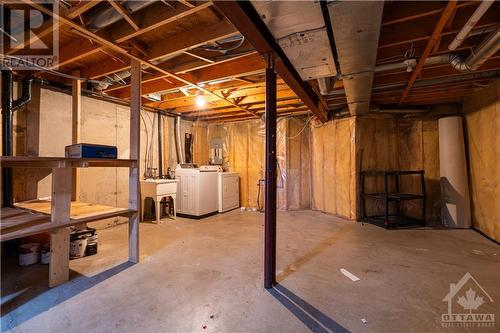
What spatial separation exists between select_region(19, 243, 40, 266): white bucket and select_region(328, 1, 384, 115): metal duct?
3399mm

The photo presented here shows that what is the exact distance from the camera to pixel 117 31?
218 cm

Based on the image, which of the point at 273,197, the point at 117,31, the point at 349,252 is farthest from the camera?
the point at 349,252

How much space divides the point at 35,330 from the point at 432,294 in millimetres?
2803

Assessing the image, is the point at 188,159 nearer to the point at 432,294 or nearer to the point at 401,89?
the point at 401,89

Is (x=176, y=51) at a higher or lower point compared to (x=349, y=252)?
higher

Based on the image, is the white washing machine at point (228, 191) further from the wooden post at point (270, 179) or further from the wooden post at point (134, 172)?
the wooden post at point (270, 179)

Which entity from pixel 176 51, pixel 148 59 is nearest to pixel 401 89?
pixel 176 51

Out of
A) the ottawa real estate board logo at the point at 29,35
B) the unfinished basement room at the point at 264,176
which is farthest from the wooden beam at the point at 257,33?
the ottawa real estate board logo at the point at 29,35

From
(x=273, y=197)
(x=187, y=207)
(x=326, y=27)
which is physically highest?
(x=326, y=27)

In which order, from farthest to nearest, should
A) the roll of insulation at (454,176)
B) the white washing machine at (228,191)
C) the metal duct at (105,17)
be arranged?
the white washing machine at (228,191) → the roll of insulation at (454,176) → the metal duct at (105,17)

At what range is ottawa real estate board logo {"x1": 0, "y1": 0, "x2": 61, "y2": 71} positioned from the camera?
1835 millimetres

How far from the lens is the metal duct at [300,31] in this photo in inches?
52.2

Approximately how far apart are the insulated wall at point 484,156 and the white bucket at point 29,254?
541 centimetres

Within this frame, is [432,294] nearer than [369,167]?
Yes
